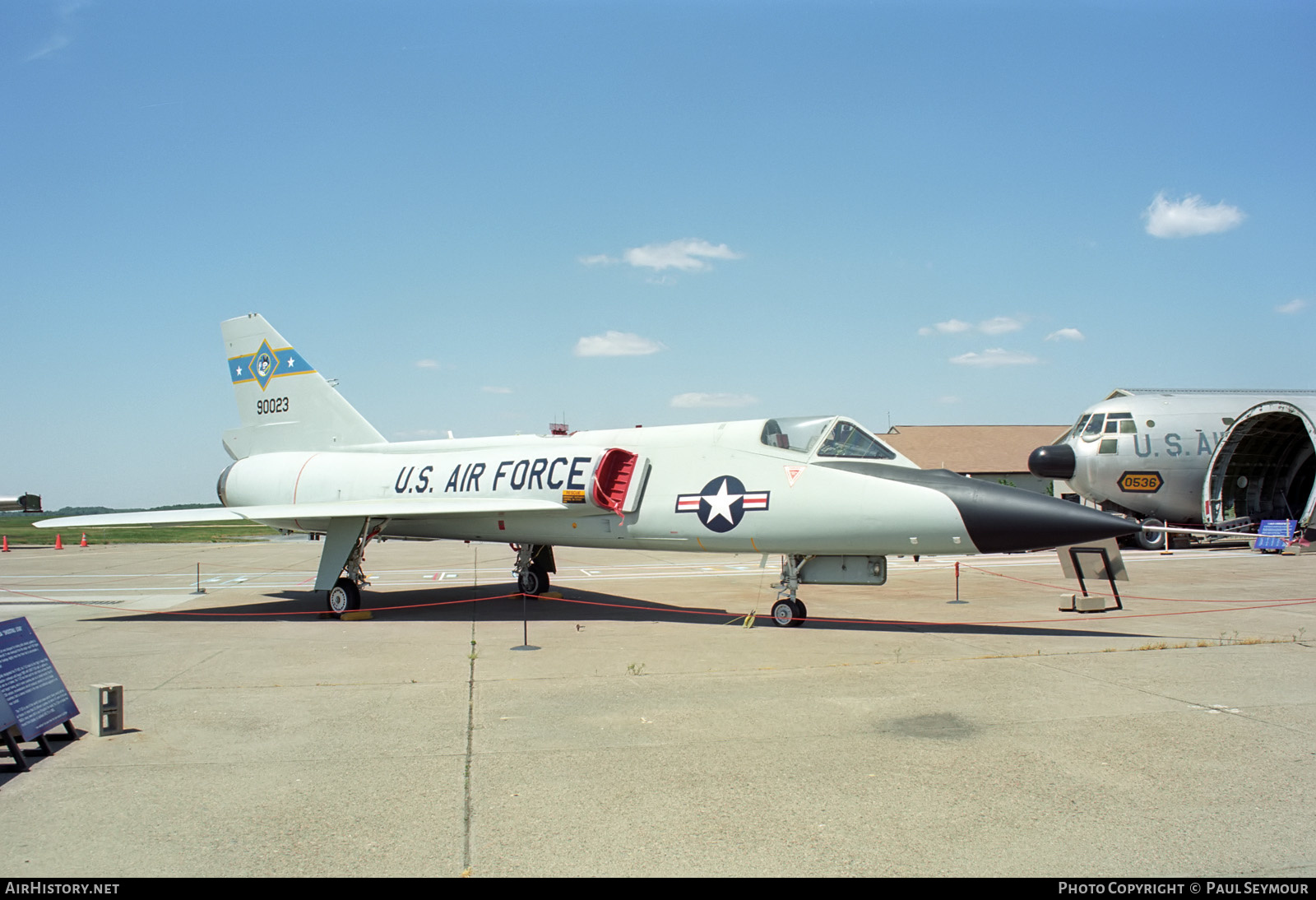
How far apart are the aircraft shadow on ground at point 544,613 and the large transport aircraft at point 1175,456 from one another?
49.9 ft

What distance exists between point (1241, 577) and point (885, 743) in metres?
14.9

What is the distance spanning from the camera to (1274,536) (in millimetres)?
22328

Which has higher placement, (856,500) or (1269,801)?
(856,500)

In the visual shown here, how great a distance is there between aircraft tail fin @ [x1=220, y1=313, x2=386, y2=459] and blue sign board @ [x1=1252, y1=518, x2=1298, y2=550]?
22.4 m

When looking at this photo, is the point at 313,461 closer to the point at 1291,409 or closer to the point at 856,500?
the point at 856,500

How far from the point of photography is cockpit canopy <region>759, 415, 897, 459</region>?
414 inches

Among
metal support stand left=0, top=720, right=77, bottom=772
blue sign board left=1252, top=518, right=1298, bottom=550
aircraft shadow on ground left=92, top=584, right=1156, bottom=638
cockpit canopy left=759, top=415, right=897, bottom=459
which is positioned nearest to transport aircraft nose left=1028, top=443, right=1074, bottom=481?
blue sign board left=1252, top=518, right=1298, bottom=550

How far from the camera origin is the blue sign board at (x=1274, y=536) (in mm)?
22406

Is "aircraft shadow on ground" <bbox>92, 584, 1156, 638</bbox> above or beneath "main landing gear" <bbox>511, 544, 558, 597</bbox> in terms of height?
beneath

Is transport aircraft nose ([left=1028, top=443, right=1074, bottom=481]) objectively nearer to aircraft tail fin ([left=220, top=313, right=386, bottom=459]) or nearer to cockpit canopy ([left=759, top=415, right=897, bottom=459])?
cockpit canopy ([left=759, top=415, right=897, bottom=459])

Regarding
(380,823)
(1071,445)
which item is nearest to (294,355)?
(380,823)

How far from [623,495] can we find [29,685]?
7.23 meters

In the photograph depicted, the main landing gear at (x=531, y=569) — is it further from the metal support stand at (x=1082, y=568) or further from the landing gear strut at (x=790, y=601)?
the metal support stand at (x=1082, y=568)

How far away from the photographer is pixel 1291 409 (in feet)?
74.0
